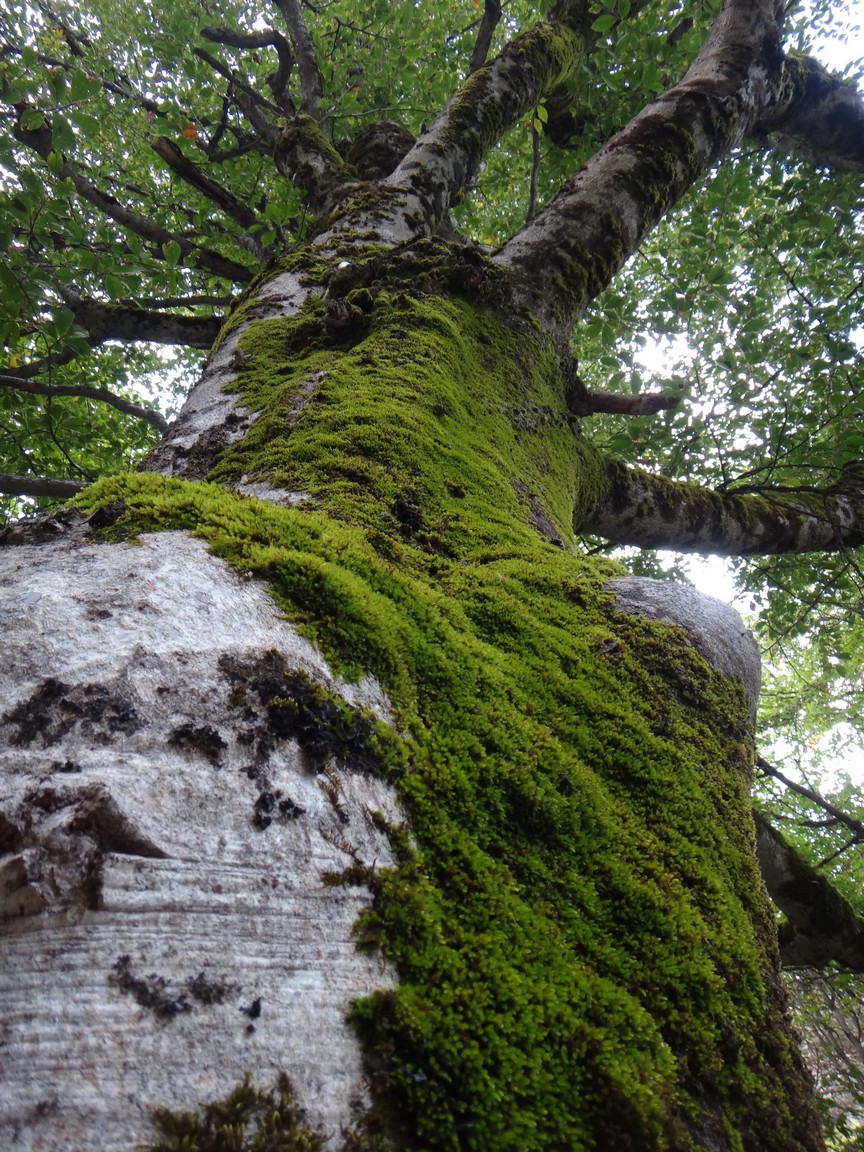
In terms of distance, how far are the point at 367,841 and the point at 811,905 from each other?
14.1 feet

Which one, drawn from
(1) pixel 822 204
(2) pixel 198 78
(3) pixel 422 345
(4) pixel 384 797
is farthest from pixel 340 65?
(4) pixel 384 797

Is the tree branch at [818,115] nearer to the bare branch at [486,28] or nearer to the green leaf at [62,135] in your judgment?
the bare branch at [486,28]

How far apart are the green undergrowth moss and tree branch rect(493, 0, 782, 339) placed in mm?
2508

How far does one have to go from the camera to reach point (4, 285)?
10.3ft

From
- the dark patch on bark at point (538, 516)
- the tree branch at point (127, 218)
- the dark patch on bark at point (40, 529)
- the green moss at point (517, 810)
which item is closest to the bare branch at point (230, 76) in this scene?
the tree branch at point (127, 218)

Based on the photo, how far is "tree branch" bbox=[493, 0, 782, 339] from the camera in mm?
3666

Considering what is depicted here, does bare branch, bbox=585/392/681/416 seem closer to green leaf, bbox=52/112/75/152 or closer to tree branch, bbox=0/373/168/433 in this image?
tree branch, bbox=0/373/168/433

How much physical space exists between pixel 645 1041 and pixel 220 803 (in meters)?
0.75

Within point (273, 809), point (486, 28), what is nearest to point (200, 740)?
point (273, 809)

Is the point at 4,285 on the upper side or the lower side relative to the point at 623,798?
upper

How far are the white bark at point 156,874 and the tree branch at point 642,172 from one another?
314 centimetres

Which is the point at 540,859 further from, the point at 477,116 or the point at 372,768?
the point at 477,116

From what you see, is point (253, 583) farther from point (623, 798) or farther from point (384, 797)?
point (623, 798)

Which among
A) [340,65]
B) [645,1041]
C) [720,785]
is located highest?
[340,65]
